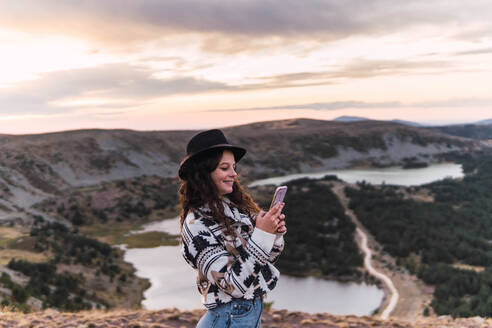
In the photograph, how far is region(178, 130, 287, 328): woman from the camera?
2861 millimetres

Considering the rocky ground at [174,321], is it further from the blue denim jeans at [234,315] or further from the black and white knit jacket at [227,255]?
the black and white knit jacket at [227,255]

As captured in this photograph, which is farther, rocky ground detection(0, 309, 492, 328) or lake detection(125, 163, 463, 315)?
lake detection(125, 163, 463, 315)

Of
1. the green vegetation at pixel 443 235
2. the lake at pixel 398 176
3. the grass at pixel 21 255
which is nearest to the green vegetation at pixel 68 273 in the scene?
the grass at pixel 21 255

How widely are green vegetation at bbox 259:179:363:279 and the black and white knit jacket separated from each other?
26.8 meters

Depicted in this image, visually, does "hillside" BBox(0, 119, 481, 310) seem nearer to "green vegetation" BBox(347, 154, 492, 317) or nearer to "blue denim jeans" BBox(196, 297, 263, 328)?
"blue denim jeans" BBox(196, 297, 263, 328)

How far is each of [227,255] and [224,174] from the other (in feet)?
2.22

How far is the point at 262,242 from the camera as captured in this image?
2852mm

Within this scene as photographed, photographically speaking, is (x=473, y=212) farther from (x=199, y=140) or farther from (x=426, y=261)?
(x=199, y=140)

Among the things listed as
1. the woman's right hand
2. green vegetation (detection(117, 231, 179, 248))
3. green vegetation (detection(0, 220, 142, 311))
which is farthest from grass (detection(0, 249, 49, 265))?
the woman's right hand

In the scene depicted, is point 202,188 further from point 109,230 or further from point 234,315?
point 109,230

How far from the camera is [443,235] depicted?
1432 inches

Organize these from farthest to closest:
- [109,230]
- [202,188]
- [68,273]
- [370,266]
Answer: [109,230]
[370,266]
[68,273]
[202,188]

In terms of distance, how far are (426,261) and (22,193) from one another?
4852cm

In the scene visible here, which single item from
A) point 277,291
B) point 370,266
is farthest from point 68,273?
point 370,266
